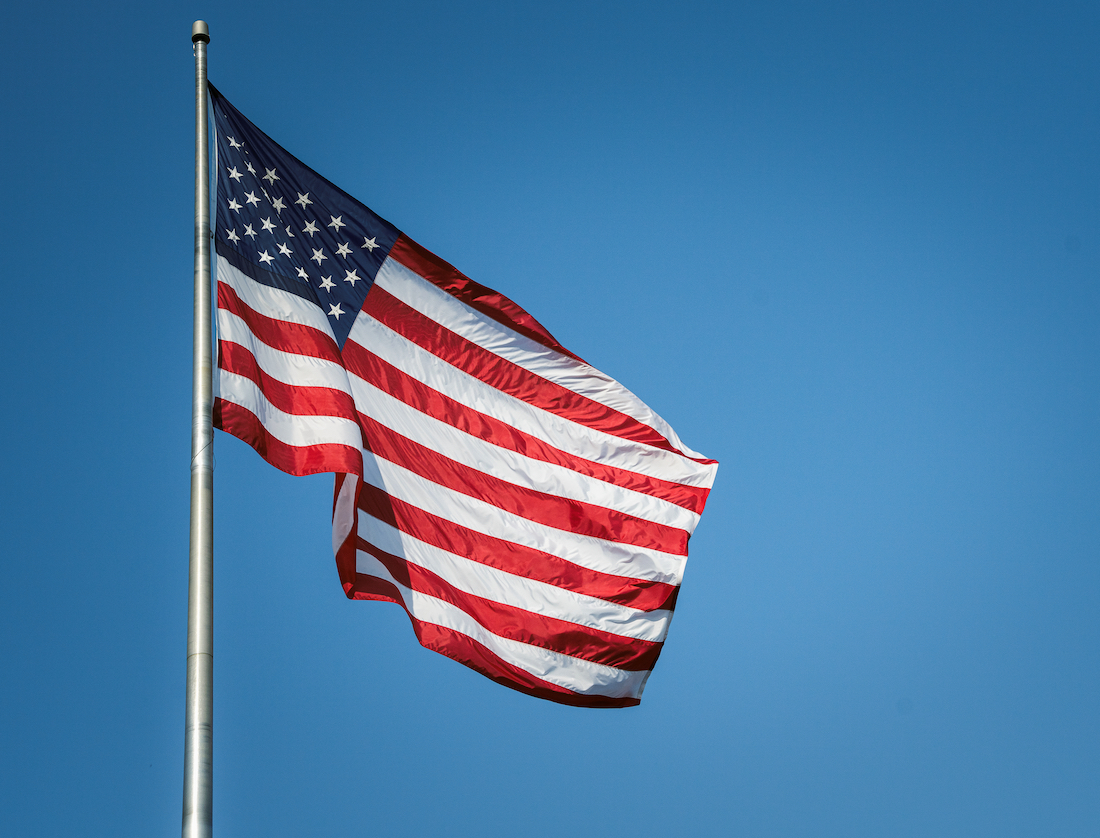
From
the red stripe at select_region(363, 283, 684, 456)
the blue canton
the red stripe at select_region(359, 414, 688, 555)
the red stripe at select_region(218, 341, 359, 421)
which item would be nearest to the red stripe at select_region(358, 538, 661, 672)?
the red stripe at select_region(359, 414, 688, 555)

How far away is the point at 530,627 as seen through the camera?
43.8ft

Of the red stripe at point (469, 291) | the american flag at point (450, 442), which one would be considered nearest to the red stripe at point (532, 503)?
the american flag at point (450, 442)

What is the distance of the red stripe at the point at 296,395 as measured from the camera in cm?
1126

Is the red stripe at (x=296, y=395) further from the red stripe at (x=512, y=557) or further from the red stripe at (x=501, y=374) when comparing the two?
the red stripe at (x=501, y=374)

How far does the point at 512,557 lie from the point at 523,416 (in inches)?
71.6

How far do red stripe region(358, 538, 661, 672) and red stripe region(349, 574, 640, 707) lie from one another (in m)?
0.25

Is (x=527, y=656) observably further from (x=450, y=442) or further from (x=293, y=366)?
(x=293, y=366)

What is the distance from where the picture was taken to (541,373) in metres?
14.6

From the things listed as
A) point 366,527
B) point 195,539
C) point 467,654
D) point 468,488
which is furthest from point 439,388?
point 195,539

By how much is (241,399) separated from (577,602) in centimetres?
484

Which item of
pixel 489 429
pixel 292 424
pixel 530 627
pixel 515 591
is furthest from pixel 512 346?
pixel 292 424

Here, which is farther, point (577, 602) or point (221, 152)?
point (577, 602)

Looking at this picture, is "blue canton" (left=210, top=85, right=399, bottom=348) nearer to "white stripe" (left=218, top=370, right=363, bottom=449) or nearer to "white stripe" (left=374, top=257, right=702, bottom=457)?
"white stripe" (left=374, top=257, right=702, bottom=457)

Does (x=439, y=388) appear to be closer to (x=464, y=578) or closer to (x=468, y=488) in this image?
(x=468, y=488)
